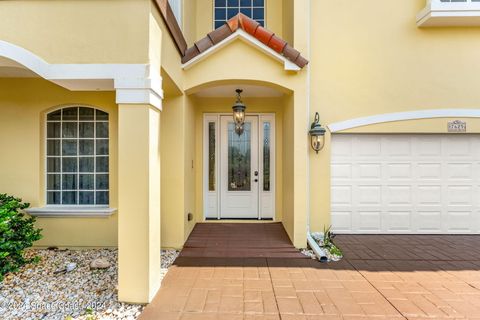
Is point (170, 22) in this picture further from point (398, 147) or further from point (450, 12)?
point (450, 12)

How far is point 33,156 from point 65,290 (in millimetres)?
2768

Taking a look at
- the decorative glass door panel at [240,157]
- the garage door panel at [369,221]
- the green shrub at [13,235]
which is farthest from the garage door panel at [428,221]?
the green shrub at [13,235]

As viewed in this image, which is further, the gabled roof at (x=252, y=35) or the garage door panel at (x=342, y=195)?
the garage door panel at (x=342, y=195)

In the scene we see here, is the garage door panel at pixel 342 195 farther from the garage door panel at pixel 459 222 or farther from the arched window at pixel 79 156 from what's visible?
the arched window at pixel 79 156

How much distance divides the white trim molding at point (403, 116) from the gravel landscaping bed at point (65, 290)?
4.35m

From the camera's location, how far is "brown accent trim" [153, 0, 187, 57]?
11.5 ft

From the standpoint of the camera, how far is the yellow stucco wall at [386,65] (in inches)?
224

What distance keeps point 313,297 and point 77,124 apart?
17.0 feet

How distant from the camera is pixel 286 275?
3934 millimetres

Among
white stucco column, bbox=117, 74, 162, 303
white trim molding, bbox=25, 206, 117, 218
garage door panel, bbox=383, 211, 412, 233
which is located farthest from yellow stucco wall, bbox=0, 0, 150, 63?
garage door panel, bbox=383, 211, 412, 233

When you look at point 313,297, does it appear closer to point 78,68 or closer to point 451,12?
point 78,68

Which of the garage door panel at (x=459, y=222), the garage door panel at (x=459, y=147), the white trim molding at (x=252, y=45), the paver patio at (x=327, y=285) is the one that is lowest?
the paver patio at (x=327, y=285)

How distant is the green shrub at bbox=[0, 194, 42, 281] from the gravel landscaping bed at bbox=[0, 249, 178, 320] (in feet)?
0.55

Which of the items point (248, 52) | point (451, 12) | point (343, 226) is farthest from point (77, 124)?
point (451, 12)
